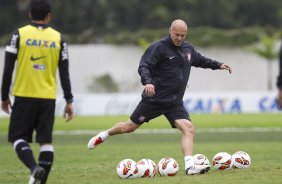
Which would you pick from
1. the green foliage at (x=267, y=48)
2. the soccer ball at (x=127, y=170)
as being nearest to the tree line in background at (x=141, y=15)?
the green foliage at (x=267, y=48)

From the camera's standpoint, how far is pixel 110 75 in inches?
2183

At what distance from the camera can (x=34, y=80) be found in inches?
385

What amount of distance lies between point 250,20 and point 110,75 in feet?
Answer: 76.6

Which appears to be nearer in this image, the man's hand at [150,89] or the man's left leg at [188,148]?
the man's hand at [150,89]

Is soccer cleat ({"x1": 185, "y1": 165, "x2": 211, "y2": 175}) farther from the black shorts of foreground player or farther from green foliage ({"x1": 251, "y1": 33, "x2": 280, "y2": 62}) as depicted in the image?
green foliage ({"x1": 251, "y1": 33, "x2": 280, "y2": 62})

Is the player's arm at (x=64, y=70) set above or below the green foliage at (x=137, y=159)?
above

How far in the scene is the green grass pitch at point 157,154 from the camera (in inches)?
455

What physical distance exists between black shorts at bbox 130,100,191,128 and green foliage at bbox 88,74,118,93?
40.6 m

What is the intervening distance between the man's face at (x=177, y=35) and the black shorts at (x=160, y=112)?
1044mm

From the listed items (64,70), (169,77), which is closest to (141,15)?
(169,77)

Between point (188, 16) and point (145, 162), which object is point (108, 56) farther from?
point (145, 162)

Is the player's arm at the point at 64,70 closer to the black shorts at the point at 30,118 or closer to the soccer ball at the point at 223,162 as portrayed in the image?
the black shorts at the point at 30,118

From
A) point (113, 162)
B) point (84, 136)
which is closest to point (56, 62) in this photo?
point (113, 162)

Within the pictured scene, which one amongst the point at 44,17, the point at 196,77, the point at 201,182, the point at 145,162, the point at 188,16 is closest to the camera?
the point at 44,17
